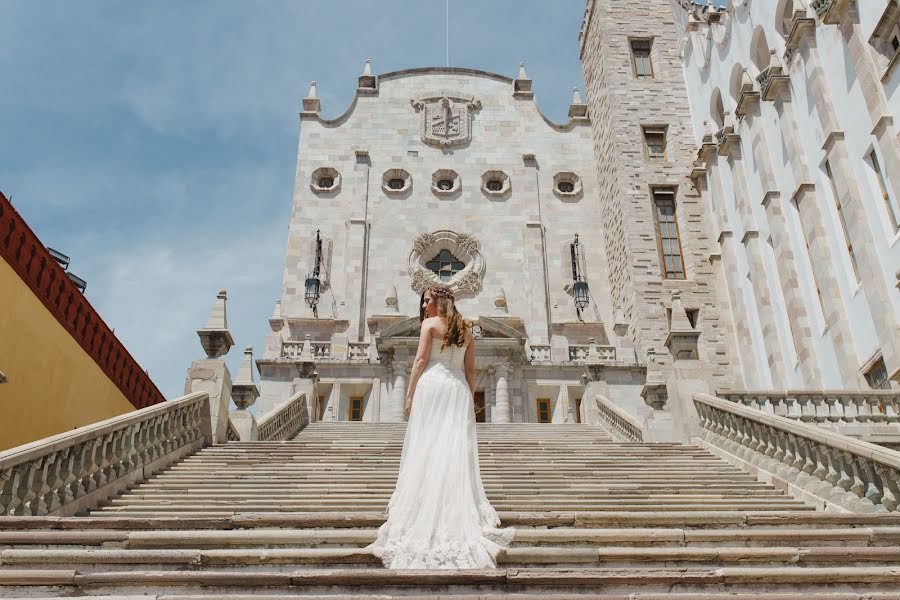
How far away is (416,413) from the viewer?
6152 mm

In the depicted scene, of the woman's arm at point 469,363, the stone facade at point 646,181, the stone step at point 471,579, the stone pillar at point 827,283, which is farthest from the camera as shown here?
the stone facade at point 646,181

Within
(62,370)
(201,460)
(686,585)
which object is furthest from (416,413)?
(62,370)

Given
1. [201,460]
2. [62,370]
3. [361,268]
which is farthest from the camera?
[361,268]

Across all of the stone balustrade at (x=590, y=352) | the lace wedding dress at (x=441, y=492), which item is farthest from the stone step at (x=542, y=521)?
the stone balustrade at (x=590, y=352)

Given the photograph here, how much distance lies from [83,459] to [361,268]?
19.0 m

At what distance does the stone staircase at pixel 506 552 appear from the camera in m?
5.20

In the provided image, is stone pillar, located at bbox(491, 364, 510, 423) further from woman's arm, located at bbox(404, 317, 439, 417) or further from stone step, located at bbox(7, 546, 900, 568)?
stone step, located at bbox(7, 546, 900, 568)

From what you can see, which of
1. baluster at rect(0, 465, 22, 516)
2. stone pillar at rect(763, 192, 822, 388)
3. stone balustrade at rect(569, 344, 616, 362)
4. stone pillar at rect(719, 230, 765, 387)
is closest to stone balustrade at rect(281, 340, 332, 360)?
stone balustrade at rect(569, 344, 616, 362)

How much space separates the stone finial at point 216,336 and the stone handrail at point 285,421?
2398 mm

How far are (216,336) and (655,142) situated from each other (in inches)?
801

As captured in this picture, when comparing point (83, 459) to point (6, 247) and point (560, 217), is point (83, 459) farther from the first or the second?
point (560, 217)

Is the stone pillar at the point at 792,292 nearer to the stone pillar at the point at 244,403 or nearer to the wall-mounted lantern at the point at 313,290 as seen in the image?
the stone pillar at the point at 244,403

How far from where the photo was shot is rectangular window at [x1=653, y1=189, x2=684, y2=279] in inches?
1030

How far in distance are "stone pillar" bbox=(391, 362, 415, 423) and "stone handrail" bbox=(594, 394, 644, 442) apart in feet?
19.4
